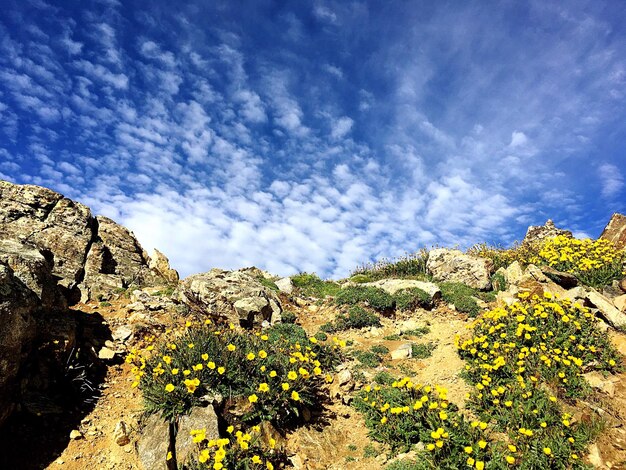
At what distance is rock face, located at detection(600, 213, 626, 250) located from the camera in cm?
1656

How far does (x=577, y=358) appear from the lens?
7.88 meters

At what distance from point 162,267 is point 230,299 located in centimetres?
527

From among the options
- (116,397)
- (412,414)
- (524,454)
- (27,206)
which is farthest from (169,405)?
(27,206)

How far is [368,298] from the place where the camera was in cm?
1385

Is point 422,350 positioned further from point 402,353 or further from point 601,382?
point 601,382

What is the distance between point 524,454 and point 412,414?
71.7 inches

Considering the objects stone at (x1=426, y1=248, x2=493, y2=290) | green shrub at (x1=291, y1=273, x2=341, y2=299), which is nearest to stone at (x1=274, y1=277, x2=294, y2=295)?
green shrub at (x1=291, y1=273, x2=341, y2=299)

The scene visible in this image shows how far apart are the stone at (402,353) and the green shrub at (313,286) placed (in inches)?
237

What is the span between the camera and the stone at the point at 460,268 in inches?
614

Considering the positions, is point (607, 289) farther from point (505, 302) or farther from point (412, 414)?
point (412, 414)

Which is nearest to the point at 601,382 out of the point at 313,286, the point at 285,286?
the point at 285,286

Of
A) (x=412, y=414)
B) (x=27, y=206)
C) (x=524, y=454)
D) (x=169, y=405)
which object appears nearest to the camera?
(x=524, y=454)

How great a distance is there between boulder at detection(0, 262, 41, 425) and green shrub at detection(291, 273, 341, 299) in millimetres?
11241

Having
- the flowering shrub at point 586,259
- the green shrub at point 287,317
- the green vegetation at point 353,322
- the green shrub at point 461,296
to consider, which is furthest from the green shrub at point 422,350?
the flowering shrub at point 586,259
